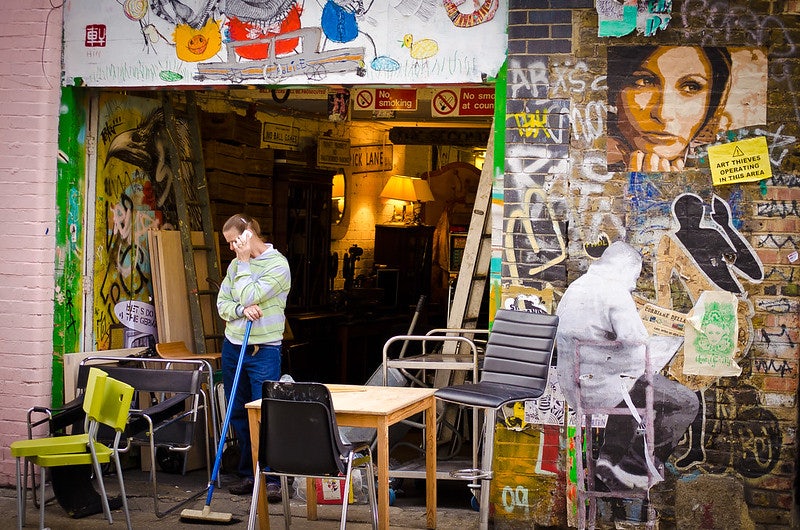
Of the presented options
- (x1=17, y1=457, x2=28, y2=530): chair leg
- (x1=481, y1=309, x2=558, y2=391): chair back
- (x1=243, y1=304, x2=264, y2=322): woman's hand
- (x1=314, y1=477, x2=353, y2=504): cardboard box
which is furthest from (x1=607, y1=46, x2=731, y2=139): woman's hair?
(x1=17, y1=457, x2=28, y2=530): chair leg

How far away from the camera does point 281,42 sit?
284 inches

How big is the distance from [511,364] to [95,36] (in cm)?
408

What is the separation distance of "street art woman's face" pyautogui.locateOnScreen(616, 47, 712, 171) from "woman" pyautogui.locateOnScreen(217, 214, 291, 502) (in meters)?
2.65

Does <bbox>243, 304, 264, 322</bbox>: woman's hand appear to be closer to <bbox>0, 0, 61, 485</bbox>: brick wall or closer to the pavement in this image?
the pavement

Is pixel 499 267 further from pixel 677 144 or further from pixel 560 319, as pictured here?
pixel 677 144

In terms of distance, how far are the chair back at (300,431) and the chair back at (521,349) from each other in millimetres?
1163

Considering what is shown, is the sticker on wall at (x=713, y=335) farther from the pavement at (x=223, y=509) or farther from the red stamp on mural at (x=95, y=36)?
the red stamp on mural at (x=95, y=36)

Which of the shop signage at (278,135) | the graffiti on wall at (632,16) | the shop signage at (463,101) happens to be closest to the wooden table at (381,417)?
the graffiti on wall at (632,16)

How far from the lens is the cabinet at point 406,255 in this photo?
44.3 feet

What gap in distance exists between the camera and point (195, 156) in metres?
9.22

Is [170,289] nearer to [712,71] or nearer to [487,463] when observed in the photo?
[487,463]

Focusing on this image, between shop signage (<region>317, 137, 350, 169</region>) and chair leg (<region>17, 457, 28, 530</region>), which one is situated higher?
shop signage (<region>317, 137, 350, 169</region>)

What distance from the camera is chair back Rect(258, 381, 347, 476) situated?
5.38m

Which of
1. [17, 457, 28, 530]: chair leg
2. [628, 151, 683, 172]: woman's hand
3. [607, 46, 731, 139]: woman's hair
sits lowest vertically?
[17, 457, 28, 530]: chair leg
